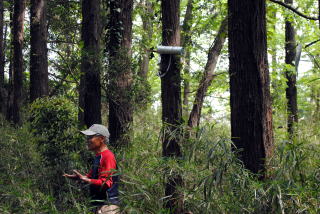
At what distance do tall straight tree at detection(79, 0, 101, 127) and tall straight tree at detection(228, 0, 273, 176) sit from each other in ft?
19.4

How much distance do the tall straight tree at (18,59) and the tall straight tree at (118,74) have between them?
671cm

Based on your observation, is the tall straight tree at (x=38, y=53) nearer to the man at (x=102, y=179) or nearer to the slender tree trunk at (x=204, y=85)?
the slender tree trunk at (x=204, y=85)

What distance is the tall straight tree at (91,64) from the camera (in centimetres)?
1067

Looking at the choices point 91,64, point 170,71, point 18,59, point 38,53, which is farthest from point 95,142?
point 18,59

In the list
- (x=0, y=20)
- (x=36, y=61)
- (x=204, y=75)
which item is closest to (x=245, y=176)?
(x=204, y=75)

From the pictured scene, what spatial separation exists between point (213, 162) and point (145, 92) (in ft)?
22.3

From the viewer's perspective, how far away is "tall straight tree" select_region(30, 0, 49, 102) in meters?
13.1

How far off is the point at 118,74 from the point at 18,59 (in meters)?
7.27

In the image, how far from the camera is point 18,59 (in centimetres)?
1675

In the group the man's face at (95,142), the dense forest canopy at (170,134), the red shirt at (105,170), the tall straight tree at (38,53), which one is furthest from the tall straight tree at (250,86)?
the tall straight tree at (38,53)

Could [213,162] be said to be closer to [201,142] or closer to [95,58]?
[201,142]

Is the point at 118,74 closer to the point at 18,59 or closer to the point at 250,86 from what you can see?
the point at 250,86

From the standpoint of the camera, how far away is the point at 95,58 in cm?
1073

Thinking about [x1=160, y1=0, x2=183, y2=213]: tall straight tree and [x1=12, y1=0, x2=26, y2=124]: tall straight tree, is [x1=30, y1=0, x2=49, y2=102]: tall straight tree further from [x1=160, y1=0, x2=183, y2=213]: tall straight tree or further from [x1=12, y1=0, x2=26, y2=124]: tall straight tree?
[x1=160, y1=0, x2=183, y2=213]: tall straight tree
